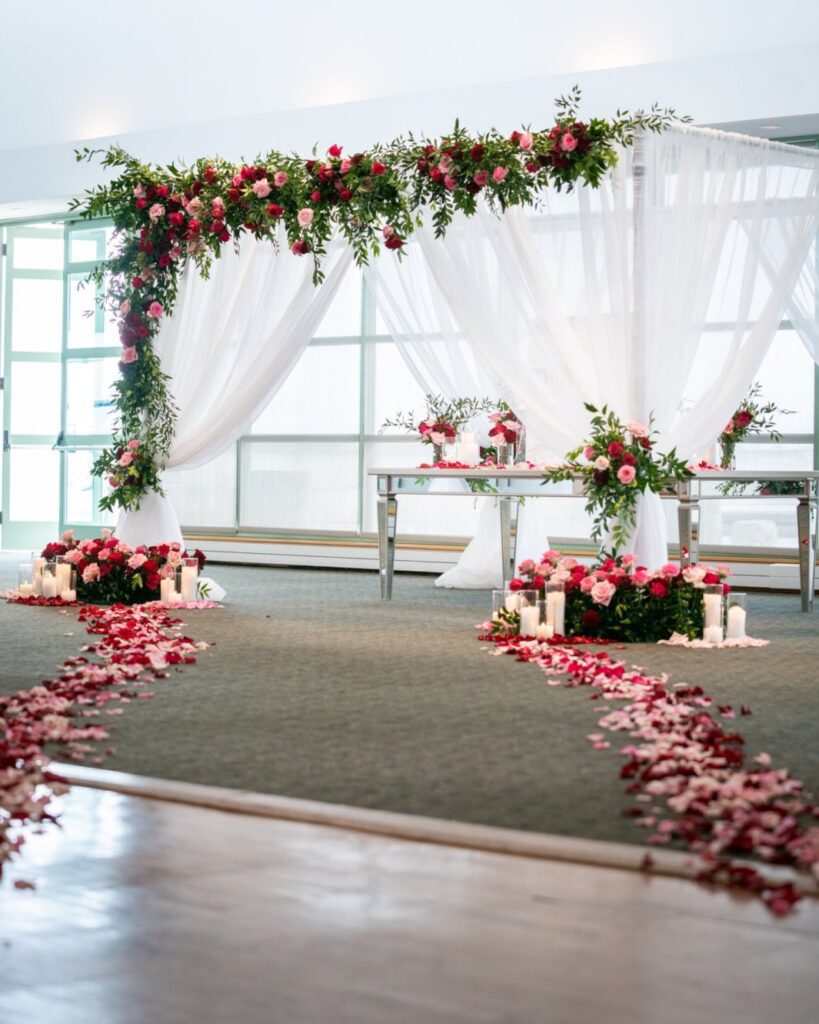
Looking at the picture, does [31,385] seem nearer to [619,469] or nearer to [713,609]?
[619,469]

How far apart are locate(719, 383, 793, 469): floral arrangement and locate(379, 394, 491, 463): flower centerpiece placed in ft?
4.88

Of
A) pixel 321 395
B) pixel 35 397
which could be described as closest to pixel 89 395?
pixel 35 397

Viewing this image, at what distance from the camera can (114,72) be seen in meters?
10.5

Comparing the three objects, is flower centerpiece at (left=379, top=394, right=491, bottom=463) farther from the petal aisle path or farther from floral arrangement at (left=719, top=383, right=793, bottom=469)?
the petal aisle path

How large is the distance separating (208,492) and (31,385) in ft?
8.29

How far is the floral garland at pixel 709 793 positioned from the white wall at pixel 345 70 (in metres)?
5.36

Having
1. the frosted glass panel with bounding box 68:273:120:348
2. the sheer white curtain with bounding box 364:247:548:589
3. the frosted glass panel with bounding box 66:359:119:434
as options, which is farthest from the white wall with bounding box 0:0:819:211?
the sheer white curtain with bounding box 364:247:548:589

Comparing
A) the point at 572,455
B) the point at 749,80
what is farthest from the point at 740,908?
the point at 749,80

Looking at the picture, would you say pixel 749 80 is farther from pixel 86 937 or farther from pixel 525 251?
pixel 86 937

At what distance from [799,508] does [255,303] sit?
9.87 feet

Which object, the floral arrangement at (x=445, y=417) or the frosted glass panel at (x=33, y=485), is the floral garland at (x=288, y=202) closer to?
the floral arrangement at (x=445, y=417)

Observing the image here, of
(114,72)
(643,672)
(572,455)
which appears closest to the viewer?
(643,672)

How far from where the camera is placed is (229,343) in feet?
24.5

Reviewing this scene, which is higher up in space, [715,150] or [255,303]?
[715,150]
